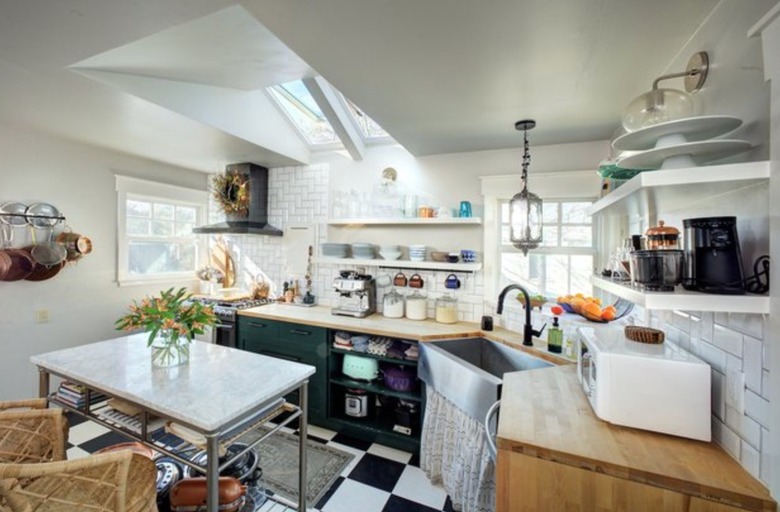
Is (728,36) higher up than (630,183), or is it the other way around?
(728,36)

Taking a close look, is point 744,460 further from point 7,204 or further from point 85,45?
point 7,204

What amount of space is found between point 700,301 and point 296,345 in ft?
8.34

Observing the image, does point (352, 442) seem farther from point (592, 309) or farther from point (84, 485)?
point (592, 309)

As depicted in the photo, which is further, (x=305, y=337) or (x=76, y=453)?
(x=305, y=337)

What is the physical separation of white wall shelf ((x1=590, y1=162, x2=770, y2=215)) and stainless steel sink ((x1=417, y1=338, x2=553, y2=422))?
101cm

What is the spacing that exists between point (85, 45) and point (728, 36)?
8.31 ft

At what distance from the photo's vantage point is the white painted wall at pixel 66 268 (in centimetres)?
244

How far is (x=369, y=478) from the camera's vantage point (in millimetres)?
2084

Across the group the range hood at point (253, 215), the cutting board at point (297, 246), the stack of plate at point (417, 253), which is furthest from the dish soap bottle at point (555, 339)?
the range hood at point (253, 215)

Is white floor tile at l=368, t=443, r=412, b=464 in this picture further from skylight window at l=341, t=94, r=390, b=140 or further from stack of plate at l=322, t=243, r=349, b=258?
skylight window at l=341, t=94, r=390, b=140

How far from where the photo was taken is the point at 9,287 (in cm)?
243

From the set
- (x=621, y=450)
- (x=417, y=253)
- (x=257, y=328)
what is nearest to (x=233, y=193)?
(x=257, y=328)

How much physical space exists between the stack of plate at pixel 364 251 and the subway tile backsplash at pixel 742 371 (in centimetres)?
223

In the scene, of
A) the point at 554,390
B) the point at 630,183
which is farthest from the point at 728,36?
the point at 554,390
